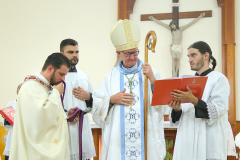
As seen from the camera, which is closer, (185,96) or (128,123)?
(185,96)

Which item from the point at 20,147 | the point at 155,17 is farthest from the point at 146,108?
the point at 155,17

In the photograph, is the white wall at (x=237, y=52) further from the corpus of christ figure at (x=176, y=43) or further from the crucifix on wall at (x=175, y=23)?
the corpus of christ figure at (x=176, y=43)

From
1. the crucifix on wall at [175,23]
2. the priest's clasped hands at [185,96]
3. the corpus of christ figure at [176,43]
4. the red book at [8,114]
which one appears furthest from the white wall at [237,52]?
the red book at [8,114]

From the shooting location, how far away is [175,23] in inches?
294

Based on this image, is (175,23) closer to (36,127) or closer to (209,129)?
(209,129)

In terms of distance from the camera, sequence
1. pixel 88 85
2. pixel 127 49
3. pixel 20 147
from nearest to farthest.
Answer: pixel 20 147
pixel 127 49
pixel 88 85

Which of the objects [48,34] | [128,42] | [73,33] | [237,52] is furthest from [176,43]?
[128,42]

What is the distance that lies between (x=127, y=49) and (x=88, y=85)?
1.00 metres

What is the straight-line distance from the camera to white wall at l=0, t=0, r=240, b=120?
762cm

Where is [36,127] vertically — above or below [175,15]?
below

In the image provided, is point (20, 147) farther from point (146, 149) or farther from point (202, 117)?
point (202, 117)

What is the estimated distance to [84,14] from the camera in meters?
8.00

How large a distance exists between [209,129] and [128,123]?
0.89 metres

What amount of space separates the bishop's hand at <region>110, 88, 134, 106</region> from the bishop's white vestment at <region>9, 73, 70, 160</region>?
66 centimetres
